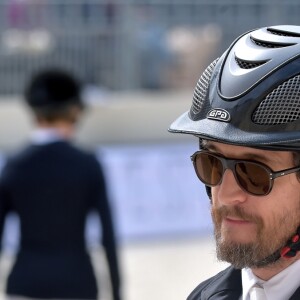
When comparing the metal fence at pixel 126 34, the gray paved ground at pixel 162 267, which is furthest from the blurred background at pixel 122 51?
the gray paved ground at pixel 162 267

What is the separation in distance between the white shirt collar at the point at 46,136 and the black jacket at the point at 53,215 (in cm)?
8

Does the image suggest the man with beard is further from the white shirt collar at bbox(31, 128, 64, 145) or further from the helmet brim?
the white shirt collar at bbox(31, 128, 64, 145)

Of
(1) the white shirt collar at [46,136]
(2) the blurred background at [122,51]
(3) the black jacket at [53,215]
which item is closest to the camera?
Answer: (3) the black jacket at [53,215]

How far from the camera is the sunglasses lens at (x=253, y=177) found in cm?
204

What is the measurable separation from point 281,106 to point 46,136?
330cm

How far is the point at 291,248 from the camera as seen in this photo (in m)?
2.04

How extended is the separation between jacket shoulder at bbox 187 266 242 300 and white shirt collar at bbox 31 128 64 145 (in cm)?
307

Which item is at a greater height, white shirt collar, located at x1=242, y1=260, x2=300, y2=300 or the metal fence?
the metal fence

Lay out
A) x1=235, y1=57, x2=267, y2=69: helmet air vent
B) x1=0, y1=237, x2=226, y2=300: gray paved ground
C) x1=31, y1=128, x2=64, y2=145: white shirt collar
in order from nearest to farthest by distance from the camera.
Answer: x1=235, y1=57, x2=267, y2=69: helmet air vent → x1=31, y1=128, x2=64, y2=145: white shirt collar → x1=0, y1=237, x2=226, y2=300: gray paved ground

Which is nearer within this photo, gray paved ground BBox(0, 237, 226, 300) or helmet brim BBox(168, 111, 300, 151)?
helmet brim BBox(168, 111, 300, 151)

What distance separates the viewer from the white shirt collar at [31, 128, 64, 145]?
5.21 m

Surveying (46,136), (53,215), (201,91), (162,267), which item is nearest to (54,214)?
(53,215)

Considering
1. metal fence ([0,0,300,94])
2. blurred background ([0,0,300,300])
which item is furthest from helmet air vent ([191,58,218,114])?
metal fence ([0,0,300,94])

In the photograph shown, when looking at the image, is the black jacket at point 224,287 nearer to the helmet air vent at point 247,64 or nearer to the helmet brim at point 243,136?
the helmet brim at point 243,136
